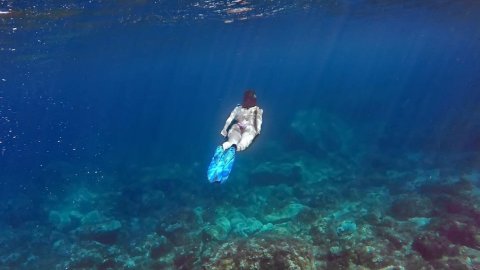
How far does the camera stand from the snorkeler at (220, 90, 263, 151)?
7.22 metres

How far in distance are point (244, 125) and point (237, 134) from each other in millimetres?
260

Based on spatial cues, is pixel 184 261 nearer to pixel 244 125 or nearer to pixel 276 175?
pixel 244 125

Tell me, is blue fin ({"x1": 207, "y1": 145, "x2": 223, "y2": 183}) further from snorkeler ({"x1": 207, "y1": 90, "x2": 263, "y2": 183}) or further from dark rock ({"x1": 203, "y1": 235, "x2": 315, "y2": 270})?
dark rock ({"x1": 203, "y1": 235, "x2": 315, "y2": 270})

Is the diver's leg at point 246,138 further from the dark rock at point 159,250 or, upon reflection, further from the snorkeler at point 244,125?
the dark rock at point 159,250

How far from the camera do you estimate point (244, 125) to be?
7.45 m

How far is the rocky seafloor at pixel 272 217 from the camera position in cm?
1007

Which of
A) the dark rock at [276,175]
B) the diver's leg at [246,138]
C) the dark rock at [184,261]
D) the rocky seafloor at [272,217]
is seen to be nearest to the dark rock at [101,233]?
the rocky seafloor at [272,217]

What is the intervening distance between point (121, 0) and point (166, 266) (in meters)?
12.5

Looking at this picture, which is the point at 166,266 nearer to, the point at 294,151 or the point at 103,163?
the point at 294,151

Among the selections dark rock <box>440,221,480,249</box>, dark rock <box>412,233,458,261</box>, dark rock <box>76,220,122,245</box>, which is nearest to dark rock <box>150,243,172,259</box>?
dark rock <box>76,220,122,245</box>

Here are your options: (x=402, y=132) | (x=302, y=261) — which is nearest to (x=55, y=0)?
(x=302, y=261)

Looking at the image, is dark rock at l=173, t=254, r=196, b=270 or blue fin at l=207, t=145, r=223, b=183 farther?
dark rock at l=173, t=254, r=196, b=270

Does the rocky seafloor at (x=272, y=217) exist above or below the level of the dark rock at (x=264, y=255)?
below

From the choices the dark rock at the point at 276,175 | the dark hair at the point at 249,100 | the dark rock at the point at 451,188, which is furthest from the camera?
the dark rock at the point at 276,175
